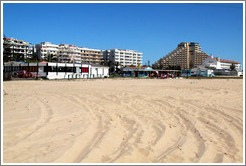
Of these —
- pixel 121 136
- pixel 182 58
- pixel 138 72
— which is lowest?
pixel 121 136

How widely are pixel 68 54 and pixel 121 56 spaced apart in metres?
34.1

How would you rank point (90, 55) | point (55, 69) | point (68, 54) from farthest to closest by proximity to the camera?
point (90, 55), point (68, 54), point (55, 69)

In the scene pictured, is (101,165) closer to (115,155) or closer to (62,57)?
(115,155)

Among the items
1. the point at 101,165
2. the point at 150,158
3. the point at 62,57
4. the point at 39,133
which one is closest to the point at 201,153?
the point at 150,158

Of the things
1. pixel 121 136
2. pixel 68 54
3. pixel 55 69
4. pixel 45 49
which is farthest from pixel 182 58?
pixel 121 136

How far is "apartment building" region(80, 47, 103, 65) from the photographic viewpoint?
119 metres

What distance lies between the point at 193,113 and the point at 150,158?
10.1 ft

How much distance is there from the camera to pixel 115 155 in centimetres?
284

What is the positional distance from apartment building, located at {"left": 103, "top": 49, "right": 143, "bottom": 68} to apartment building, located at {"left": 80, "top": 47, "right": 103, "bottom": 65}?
577 cm

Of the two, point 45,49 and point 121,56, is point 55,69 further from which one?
point 121,56

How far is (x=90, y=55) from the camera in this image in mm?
122562

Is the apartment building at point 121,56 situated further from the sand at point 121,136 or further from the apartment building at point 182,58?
the sand at point 121,136

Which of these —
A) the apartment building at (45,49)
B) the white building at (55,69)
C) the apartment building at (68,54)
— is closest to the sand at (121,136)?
the white building at (55,69)

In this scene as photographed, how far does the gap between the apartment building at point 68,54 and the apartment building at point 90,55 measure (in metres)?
5.73
